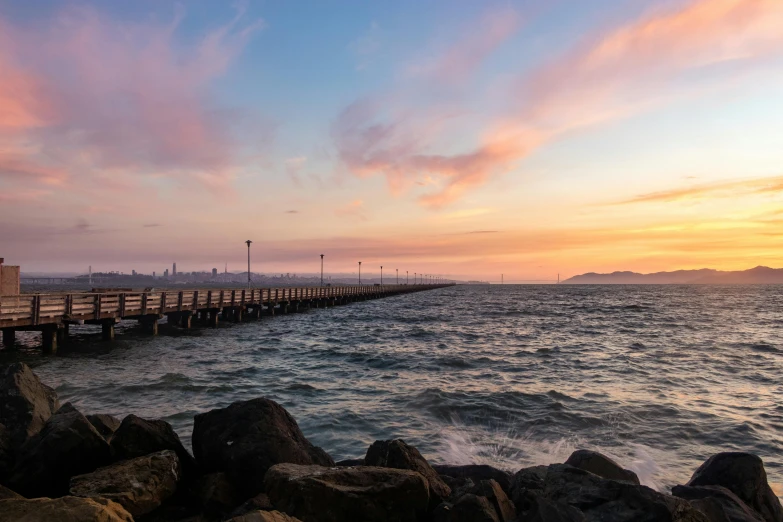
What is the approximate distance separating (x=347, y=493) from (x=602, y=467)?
404 centimetres

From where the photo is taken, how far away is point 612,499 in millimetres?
5164

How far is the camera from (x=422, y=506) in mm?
5230

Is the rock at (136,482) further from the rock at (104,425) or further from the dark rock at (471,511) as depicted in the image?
the dark rock at (471,511)

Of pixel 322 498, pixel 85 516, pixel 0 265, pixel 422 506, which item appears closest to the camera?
pixel 85 516

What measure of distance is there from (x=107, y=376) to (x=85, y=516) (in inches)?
552

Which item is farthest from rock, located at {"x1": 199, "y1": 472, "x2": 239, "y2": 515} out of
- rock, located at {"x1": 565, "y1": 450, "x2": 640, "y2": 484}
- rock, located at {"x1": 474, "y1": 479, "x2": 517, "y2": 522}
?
rock, located at {"x1": 565, "y1": 450, "x2": 640, "y2": 484}

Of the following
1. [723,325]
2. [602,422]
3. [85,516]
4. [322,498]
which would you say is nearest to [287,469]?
[322,498]

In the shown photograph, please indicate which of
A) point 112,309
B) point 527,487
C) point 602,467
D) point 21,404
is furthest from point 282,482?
point 112,309

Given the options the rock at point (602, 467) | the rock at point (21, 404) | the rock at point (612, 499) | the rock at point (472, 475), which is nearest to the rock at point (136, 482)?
the rock at point (21, 404)

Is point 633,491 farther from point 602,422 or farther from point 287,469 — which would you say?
point 602,422

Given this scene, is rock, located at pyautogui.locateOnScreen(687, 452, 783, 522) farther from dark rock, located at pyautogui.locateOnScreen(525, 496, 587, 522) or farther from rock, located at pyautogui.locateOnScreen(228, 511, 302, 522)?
rock, located at pyautogui.locateOnScreen(228, 511, 302, 522)

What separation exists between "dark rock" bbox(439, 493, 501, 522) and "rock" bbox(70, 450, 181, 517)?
11.0 feet

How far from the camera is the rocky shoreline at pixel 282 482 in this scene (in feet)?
15.8

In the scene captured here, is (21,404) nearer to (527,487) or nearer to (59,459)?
(59,459)
